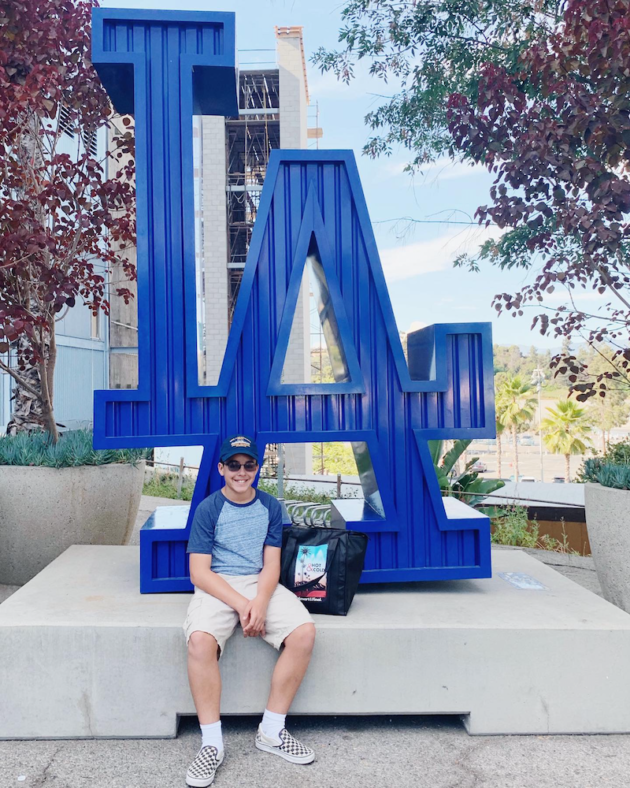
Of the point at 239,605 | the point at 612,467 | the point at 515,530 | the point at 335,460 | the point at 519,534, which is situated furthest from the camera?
the point at 335,460

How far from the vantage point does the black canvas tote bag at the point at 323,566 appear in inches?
142

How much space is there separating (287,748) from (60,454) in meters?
3.30

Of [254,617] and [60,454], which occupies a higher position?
[60,454]

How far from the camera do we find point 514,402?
47594mm

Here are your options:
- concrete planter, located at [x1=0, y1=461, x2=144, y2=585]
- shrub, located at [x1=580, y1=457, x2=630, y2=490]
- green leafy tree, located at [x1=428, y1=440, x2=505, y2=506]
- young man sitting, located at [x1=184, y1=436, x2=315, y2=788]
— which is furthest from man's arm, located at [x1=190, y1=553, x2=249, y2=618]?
green leafy tree, located at [x1=428, y1=440, x2=505, y2=506]

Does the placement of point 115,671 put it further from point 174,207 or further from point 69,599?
point 174,207

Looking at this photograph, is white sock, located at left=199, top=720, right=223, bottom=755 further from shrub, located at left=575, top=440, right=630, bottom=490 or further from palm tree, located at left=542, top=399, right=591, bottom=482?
palm tree, located at left=542, top=399, right=591, bottom=482

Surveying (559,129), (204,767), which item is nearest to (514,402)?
(559,129)

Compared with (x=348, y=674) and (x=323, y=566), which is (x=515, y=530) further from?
(x=348, y=674)

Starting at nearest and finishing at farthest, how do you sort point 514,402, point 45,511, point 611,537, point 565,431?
1. point 611,537
2. point 45,511
3. point 565,431
4. point 514,402

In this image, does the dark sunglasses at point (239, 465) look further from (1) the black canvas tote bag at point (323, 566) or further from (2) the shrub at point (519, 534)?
(2) the shrub at point (519, 534)

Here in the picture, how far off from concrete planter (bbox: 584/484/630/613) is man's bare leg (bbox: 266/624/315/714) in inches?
93.1

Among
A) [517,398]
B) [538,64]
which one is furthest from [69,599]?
[517,398]

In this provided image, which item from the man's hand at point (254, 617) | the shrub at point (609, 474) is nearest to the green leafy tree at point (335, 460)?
the shrub at point (609, 474)
